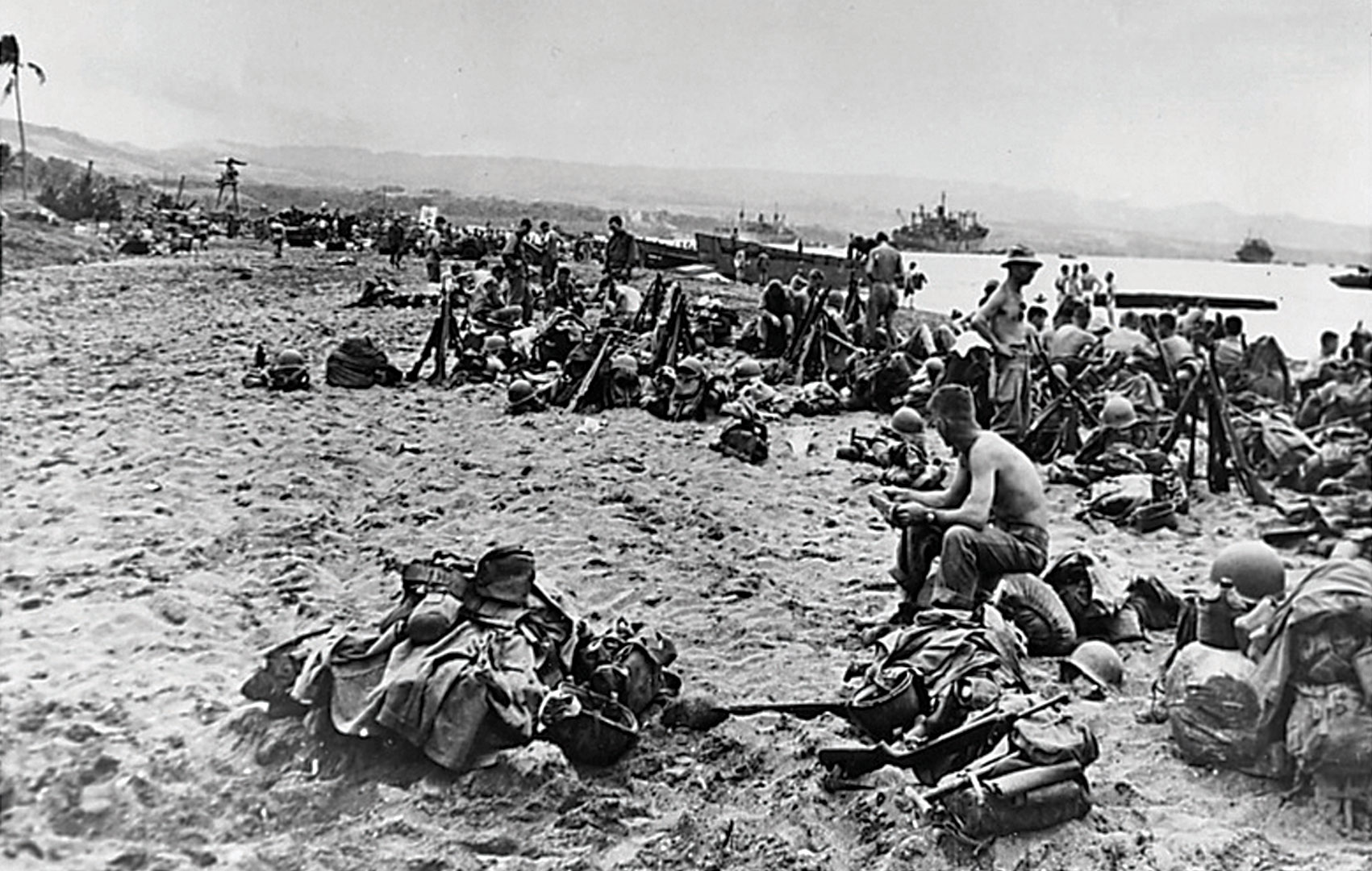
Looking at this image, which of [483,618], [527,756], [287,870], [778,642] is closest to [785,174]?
[778,642]

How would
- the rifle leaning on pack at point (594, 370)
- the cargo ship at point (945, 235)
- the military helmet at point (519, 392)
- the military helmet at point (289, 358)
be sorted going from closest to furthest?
the military helmet at point (289, 358), the military helmet at point (519, 392), the rifle leaning on pack at point (594, 370), the cargo ship at point (945, 235)

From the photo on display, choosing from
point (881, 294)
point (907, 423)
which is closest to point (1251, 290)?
point (881, 294)

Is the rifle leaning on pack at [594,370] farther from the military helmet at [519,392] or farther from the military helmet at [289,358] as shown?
the military helmet at [289,358]

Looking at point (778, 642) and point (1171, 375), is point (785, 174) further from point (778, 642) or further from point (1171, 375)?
point (1171, 375)

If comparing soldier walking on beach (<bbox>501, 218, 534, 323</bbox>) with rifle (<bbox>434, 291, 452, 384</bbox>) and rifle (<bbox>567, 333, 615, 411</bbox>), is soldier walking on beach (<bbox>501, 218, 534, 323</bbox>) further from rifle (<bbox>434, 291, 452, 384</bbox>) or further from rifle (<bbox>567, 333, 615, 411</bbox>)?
rifle (<bbox>567, 333, 615, 411</bbox>)

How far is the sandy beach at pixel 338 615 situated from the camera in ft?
8.19

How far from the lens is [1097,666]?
342cm

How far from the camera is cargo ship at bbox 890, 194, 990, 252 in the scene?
1371cm

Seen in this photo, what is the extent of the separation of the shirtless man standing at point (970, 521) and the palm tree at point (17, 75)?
2941 mm

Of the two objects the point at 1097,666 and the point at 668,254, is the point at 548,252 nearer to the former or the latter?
the point at 668,254

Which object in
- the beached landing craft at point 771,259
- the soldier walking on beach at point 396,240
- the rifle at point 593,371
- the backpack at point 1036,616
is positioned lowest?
the backpack at point 1036,616

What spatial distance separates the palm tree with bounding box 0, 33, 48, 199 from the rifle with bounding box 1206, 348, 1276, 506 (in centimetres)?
555

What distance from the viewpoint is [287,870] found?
243 cm

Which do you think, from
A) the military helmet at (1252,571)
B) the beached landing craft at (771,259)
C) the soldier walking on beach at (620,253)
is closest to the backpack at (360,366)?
the soldier walking on beach at (620,253)
